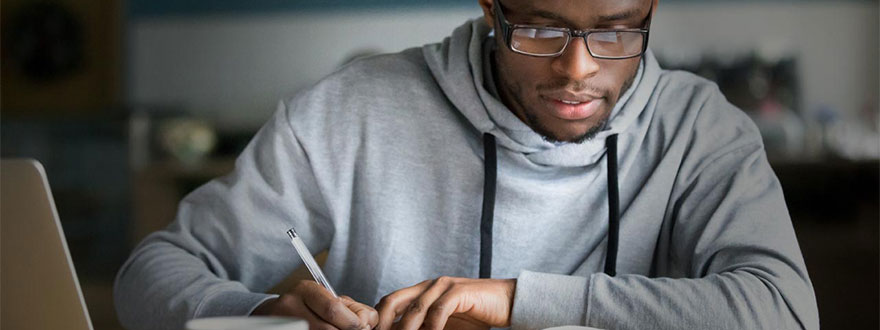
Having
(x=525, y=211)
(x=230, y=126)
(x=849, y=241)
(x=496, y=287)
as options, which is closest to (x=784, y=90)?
(x=849, y=241)

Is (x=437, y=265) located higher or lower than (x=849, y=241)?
higher

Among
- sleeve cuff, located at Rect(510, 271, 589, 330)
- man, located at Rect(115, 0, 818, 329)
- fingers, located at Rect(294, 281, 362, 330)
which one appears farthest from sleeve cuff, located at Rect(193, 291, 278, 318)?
sleeve cuff, located at Rect(510, 271, 589, 330)

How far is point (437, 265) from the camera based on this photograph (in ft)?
4.51

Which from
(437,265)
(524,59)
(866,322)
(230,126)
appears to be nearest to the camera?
(524,59)

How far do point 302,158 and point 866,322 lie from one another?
2004 mm

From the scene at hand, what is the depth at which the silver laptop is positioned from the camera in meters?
0.91

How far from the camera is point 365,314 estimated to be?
98cm

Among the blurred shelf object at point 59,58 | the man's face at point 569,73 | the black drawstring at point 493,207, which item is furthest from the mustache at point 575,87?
the blurred shelf object at point 59,58

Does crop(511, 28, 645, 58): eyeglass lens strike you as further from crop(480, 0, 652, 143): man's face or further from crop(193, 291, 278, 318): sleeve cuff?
crop(193, 291, 278, 318): sleeve cuff

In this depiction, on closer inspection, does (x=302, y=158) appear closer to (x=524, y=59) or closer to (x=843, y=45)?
(x=524, y=59)

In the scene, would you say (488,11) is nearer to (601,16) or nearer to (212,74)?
(601,16)

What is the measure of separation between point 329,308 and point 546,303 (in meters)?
0.24

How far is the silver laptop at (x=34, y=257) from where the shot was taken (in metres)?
0.91

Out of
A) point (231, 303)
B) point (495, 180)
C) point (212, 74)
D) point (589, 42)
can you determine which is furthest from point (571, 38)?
point (212, 74)
